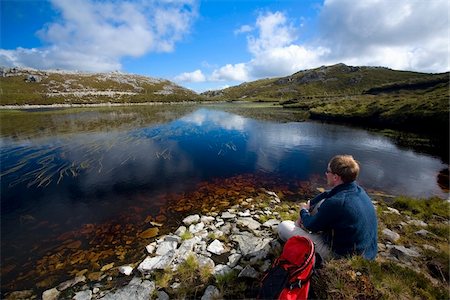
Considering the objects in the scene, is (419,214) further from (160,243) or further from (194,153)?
(194,153)

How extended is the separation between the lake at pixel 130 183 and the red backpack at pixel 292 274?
17.4 ft

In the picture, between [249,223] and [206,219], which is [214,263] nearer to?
[249,223]

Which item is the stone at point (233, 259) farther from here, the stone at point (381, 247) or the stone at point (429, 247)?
the stone at point (429, 247)

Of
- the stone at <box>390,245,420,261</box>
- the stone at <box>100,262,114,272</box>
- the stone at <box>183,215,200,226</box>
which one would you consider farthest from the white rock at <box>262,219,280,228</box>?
the stone at <box>100,262,114,272</box>

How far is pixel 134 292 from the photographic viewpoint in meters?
6.14

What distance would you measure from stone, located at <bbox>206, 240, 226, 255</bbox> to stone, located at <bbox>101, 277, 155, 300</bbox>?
214cm

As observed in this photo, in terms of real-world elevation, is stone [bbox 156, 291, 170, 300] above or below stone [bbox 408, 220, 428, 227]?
above

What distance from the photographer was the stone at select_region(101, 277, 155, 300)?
6.00 m

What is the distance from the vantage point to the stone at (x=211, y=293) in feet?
18.6

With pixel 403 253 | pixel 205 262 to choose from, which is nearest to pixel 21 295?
pixel 205 262

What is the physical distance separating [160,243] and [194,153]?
15.6 metres

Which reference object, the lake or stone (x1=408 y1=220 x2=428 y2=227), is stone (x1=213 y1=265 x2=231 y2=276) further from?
stone (x1=408 y1=220 x2=428 y2=227)

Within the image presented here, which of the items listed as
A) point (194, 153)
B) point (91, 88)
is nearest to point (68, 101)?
point (91, 88)

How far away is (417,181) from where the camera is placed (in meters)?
16.6
